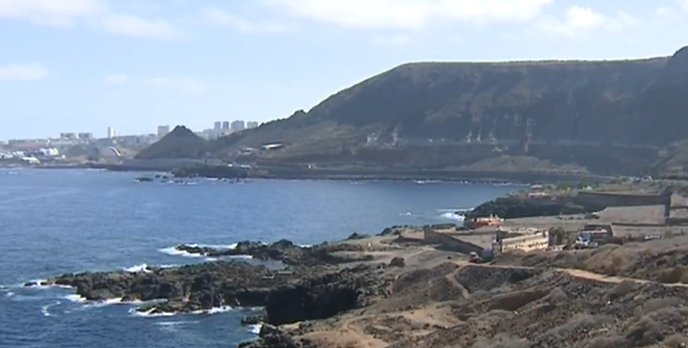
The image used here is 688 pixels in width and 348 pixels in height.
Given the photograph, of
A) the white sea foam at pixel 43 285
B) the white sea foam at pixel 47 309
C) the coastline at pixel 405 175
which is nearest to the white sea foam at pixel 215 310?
the white sea foam at pixel 47 309

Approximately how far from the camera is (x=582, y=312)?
28.4 metres

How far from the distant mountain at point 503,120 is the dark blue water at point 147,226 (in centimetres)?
1794

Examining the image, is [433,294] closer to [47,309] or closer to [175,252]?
[47,309]

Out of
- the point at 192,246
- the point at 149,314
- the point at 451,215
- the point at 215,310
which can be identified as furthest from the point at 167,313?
the point at 451,215

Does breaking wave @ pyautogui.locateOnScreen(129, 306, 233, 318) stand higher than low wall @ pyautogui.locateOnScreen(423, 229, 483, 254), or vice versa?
low wall @ pyautogui.locateOnScreen(423, 229, 483, 254)

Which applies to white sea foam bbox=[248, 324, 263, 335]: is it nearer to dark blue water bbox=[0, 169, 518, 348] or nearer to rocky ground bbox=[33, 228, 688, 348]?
dark blue water bbox=[0, 169, 518, 348]

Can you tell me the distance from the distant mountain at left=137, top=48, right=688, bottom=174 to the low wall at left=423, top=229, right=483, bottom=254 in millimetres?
75935

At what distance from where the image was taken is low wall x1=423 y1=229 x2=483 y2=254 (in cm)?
5440

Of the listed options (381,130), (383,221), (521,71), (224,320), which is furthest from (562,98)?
(224,320)

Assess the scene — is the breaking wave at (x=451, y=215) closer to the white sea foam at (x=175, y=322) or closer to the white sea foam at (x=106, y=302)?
the white sea foam at (x=106, y=302)

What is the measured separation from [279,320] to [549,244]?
14.9 metres

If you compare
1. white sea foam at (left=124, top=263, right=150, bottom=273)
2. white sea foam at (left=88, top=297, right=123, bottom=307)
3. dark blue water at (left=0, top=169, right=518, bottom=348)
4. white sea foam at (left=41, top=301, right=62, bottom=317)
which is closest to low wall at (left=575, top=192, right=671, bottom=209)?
dark blue water at (left=0, top=169, right=518, bottom=348)

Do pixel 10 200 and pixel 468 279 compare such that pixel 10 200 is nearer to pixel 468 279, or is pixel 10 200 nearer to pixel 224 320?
pixel 224 320

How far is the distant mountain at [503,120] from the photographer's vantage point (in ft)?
495
